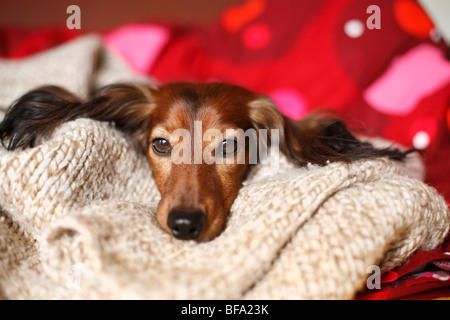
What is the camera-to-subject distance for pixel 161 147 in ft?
5.23

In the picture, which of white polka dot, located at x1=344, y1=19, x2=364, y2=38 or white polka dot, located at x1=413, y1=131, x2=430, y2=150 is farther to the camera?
white polka dot, located at x1=344, y1=19, x2=364, y2=38

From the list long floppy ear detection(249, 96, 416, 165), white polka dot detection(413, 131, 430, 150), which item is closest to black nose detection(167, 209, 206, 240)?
long floppy ear detection(249, 96, 416, 165)

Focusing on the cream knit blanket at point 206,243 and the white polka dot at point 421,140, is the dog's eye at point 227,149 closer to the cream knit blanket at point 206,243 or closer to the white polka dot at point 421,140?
the cream knit blanket at point 206,243

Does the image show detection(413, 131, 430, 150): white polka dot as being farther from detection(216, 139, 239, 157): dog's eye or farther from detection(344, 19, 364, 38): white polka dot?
detection(216, 139, 239, 157): dog's eye

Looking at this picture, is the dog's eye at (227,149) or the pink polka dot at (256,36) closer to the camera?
the dog's eye at (227,149)

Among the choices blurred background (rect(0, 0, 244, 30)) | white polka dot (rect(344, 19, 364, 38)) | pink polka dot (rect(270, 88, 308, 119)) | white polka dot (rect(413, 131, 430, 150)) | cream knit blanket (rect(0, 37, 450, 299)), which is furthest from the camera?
blurred background (rect(0, 0, 244, 30))

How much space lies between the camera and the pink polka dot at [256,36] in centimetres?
277

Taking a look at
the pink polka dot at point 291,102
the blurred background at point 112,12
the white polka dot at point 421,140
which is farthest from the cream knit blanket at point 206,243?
the blurred background at point 112,12

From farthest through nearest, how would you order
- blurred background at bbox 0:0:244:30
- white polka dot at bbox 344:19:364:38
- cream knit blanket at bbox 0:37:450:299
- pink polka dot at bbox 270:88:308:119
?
blurred background at bbox 0:0:244:30, pink polka dot at bbox 270:88:308:119, white polka dot at bbox 344:19:364:38, cream knit blanket at bbox 0:37:450:299

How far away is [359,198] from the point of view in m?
1.14

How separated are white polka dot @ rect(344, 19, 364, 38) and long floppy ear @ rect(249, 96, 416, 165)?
0.92 m

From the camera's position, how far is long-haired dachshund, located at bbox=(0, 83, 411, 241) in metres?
1.29

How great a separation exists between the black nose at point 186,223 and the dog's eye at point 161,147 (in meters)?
0.42

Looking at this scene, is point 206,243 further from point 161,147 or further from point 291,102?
point 291,102
